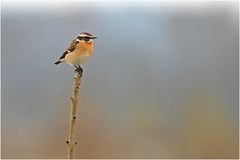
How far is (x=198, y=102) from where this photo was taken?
39.7 ft

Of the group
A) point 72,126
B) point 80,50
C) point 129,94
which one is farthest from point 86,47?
point 129,94

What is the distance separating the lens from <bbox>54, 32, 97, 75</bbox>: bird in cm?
488

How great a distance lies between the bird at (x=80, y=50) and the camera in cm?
488

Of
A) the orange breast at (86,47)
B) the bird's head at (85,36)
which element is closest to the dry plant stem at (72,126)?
the bird's head at (85,36)

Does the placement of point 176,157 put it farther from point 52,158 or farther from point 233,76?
point 233,76

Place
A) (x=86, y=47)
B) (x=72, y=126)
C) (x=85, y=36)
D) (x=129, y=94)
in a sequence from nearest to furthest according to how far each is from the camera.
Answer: (x=72, y=126), (x=85, y=36), (x=86, y=47), (x=129, y=94)

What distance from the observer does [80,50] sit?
16.3 feet

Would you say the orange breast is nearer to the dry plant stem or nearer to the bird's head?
the bird's head

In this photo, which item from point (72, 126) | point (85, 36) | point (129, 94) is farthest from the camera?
point (129, 94)

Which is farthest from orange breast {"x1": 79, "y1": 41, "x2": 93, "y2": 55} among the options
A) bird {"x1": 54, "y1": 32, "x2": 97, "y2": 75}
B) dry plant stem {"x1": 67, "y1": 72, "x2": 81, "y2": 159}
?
dry plant stem {"x1": 67, "y1": 72, "x2": 81, "y2": 159}

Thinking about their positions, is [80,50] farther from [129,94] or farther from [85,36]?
[129,94]

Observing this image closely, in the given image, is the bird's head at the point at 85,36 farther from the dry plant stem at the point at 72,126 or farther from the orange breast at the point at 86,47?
the dry plant stem at the point at 72,126

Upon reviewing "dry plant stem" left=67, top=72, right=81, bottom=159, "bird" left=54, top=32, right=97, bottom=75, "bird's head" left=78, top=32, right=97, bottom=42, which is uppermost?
"bird's head" left=78, top=32, right=97, bottom=42

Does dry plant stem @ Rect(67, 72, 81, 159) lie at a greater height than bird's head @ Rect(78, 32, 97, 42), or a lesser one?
lesser
